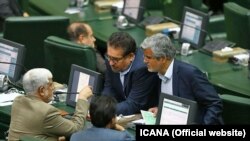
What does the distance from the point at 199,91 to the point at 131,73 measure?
65 cm

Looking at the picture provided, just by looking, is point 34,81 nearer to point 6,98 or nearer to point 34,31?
point 6,98

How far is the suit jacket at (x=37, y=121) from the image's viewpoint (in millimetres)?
6398

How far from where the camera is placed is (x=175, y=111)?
20.6ft

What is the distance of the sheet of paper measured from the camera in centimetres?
656

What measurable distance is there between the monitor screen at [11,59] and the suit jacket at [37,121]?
3.69 ft

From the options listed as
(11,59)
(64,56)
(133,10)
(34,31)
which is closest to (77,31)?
(64,56)

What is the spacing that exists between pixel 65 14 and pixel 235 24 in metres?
2.12

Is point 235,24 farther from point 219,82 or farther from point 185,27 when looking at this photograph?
point 219,82

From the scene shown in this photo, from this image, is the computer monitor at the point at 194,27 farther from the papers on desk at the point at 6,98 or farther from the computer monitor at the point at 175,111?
the computer monitor at the point at 175,111

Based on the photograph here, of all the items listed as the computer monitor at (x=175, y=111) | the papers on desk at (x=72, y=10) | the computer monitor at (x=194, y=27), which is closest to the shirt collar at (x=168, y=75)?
the computer monitor at (x=175, y=111)

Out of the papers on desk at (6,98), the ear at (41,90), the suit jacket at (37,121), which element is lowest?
the papers on desk at (6,98)

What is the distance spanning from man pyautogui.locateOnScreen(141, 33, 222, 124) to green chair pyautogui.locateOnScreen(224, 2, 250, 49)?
1.97 m

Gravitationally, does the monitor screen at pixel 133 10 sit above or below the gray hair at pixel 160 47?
below

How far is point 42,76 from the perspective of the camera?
6520mm
